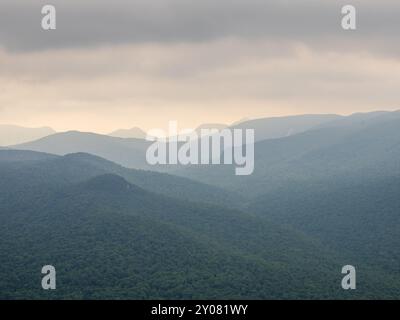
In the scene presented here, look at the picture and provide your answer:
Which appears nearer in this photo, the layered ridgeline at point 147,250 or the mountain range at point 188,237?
the layered ridgeline at point 147,250

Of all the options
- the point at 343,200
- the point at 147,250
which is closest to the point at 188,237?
the point at 147,250

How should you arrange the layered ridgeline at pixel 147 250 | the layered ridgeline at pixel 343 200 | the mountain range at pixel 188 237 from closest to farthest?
1. the layered ridgeline at pixel 147 250
2. the mountain range at pixel 188 237
3. the layered ridgeline at pixel 343 200

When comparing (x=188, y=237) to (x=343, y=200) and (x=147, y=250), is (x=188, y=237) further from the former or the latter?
(x=343, y=200)

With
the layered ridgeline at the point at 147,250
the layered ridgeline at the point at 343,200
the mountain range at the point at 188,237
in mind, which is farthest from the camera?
the layered ridgeline at the point at 343,200

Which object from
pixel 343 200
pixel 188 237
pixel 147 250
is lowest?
pixel 147 250

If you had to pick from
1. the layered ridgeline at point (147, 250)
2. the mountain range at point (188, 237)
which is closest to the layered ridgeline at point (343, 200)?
the mountain range at point (188, 237)

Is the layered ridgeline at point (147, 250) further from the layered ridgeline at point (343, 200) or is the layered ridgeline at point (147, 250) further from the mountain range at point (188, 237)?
the layered ridgeline at point (343, 200)

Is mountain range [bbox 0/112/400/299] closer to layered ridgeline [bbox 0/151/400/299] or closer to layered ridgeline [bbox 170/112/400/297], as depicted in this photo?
layered ridgeline [bbox 0/151/400/299]

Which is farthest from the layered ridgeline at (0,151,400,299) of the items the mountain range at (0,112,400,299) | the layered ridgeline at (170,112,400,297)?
the layered ridgeline at (170,112,400,297)
